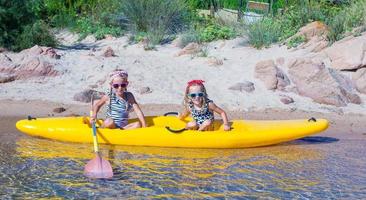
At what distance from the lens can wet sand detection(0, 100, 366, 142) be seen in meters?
8.47

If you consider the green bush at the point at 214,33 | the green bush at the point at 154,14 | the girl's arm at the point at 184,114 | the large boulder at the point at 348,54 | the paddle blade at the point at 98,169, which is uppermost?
the green bush at the point at 154,14

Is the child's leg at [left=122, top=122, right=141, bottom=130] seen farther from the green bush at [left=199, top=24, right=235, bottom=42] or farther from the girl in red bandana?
the green bush at [left=199, top=24, right=235, bottom=42]

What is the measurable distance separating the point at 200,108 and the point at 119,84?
0.96 m

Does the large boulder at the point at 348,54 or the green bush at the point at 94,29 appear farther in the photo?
the green bush at the point at 94,29

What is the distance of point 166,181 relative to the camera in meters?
5.38

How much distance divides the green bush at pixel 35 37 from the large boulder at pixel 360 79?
5502 mm

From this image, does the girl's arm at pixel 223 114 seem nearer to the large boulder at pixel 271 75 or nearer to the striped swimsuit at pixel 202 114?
the striped swimsuit at pixel 202 114

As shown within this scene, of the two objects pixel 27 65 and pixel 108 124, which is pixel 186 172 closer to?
pixel 108 124

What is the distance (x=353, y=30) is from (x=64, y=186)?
26.8ft

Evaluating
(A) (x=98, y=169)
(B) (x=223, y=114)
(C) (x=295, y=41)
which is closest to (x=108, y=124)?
(B) (x=223, y=114)

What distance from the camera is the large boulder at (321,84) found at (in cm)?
970

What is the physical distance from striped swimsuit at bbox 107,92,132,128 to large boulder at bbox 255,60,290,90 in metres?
3.37

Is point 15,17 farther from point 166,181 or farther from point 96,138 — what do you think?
point 166,181

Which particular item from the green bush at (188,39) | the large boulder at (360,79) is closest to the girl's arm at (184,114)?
the large boulder at (360,79)
